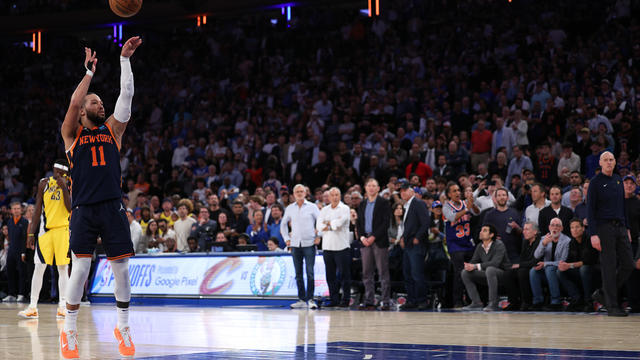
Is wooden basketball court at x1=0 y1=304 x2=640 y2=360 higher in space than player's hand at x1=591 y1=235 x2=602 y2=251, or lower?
lower

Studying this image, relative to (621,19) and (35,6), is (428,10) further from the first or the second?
(35,6)

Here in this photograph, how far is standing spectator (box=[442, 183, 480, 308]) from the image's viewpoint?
14648 mm

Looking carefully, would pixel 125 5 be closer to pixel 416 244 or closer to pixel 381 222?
pixel 381 222

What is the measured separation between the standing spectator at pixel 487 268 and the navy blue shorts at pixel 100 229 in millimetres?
8383

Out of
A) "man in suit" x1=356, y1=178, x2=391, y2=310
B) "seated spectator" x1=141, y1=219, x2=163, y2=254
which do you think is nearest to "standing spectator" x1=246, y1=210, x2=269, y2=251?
"seated spectator" x1=141, y1=219, x2=163, y2=254

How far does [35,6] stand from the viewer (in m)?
32.3

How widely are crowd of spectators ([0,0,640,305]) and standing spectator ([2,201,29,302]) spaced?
72.1 inches

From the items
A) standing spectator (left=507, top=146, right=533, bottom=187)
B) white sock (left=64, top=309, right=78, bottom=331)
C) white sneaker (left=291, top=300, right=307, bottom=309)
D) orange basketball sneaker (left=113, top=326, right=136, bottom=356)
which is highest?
standing spectator (left=507, top=146, right=533, bottom=187)

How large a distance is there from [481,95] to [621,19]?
4.39 metres

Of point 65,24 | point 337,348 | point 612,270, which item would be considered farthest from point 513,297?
point 65,24

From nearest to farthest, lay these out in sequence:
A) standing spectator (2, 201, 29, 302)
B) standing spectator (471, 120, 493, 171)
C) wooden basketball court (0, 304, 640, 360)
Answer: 1. wooden basketball court (0, 304, 640, 360)
2. standing spectator (471, 120, 493, 171)
3. standing spectator (2, 201, 29, 302)

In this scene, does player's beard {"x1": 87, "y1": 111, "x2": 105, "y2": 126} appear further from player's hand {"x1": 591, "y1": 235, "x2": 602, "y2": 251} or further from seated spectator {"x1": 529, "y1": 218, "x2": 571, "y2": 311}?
seated spectator {"x1": 529, "y1": 218, "x2": 571, "y2": 311}

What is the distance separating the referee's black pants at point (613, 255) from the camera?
11.8 metres

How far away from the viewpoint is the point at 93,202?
7.10 meters
